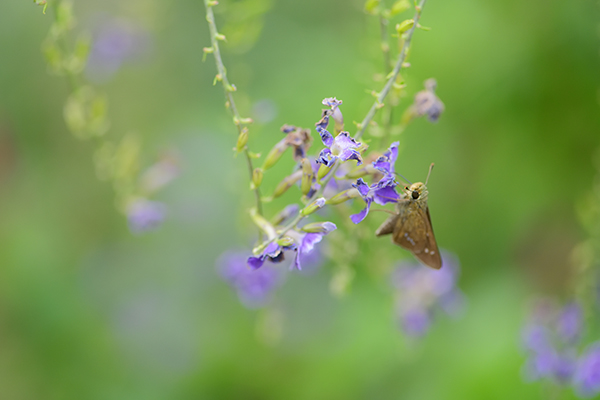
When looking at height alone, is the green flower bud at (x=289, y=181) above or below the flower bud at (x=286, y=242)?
above

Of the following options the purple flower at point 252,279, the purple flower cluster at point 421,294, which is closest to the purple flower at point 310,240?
the purple flower at point 252,279

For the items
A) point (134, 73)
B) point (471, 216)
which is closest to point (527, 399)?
point (471, 216)

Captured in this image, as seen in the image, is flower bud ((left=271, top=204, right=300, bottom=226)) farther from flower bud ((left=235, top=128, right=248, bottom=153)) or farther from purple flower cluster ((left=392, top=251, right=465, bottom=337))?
purple flower cluster ((left=392, top=251, right=465, bottom=337))

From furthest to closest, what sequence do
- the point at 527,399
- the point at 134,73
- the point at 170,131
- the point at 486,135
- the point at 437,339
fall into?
the point at 134,73
the point at 170,131
the point at 486,135
the point at 437,339
the point at 527,399

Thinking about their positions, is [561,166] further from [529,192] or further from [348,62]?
[348,62]

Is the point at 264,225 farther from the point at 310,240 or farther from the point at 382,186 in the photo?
the point at 382,186

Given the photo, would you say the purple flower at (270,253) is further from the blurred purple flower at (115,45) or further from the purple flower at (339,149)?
the blurred purple flower at (115,45)
